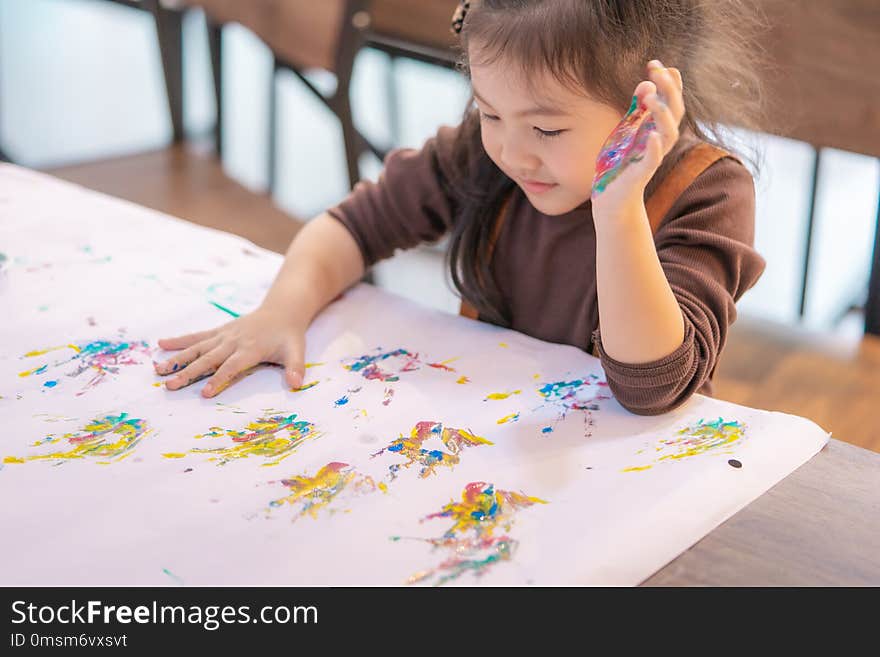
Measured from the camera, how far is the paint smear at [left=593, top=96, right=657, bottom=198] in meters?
0.70

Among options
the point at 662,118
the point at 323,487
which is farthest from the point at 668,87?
the point at 323,487

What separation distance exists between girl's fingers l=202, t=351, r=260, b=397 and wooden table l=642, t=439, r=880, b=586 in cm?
39

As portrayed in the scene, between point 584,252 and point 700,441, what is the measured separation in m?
0.33

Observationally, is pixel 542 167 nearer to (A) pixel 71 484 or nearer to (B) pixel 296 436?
(B) pixel 296 436

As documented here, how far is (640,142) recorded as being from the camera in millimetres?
704

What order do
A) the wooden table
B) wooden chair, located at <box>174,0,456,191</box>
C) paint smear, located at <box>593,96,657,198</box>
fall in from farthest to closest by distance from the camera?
1. wooden chair, located at <box>174,0,456,191</box>
2. paint smear, located at <box>593,96,657,198</box>
3. the wooden table

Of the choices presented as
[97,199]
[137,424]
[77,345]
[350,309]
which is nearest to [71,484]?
[137,424]

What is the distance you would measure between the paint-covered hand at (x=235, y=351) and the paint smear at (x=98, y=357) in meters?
0.02

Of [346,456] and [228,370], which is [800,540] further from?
[228,370]

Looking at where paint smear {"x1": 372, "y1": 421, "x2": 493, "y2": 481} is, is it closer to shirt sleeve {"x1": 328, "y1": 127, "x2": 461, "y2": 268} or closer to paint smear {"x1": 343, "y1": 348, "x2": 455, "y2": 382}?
paint smear {"x1": 343, "y1": 348, "x2": 455, "y2": 382}

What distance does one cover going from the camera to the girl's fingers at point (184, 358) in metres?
0.85

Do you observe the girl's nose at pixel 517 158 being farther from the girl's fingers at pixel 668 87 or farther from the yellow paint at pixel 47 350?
the yellow paint at pixel 47 350

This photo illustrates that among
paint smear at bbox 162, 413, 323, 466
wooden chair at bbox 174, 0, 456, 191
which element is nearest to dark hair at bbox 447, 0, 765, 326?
paint smear at bbox 162, 413, 323, 466
